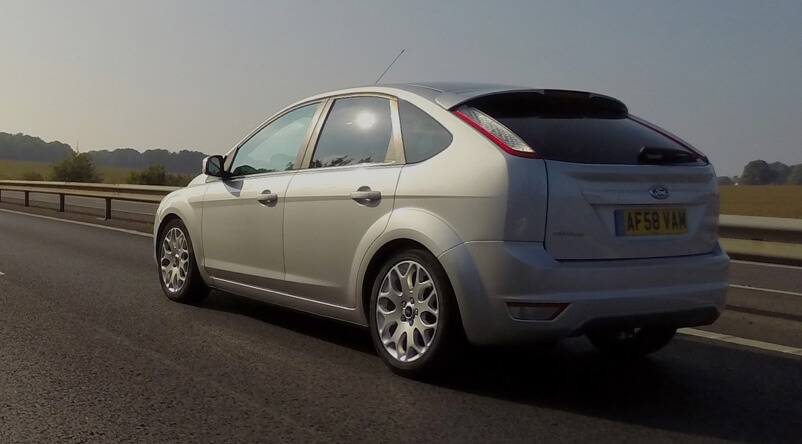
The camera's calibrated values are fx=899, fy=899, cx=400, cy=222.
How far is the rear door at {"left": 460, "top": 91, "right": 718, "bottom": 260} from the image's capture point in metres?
4.40

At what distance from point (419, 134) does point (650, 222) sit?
135 cm

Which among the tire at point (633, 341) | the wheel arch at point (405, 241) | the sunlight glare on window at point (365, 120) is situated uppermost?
the sunlight glare on window at point (365, 120)

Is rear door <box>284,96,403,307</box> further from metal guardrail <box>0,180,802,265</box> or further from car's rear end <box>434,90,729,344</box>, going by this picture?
metal guardrail <box>0,180,802,265</box>

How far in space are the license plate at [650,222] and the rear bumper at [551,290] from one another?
152 mm

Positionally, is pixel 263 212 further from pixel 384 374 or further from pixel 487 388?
pixel 487 388

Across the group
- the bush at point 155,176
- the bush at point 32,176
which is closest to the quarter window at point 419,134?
the bush at point 155,176

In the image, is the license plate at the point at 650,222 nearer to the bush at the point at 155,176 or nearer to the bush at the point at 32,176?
the bush at the point at 155,176

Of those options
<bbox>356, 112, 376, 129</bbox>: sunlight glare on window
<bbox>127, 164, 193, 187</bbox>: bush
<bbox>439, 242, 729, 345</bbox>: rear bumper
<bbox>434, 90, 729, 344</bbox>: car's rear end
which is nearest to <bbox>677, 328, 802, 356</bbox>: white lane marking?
<bbox>434, 90, 729, 344</bbox>: car's rear end

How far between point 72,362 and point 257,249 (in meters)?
1.50

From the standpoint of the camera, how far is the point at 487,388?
4.70 meters

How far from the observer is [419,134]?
506 centimetres

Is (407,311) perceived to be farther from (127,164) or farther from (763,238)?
(127,164)

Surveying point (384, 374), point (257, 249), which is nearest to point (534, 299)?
point (384, 374)

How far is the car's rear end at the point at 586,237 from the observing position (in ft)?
14.2
